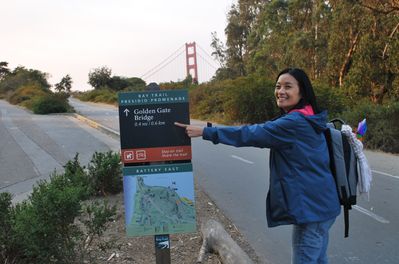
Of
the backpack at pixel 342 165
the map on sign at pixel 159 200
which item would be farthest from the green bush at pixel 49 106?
the backpack at pixel 342 165

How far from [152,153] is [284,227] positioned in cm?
379

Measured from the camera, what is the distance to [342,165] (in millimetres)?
3283

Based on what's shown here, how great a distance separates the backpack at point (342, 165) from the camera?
3277 mm

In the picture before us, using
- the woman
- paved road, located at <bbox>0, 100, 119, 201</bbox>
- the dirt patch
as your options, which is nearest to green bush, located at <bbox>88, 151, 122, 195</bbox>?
the dirt patch

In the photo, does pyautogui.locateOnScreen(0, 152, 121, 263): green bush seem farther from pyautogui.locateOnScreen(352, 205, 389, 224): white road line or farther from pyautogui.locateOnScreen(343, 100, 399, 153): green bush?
pyautogui.locateOnScreen(343, 100, 399, 153): green bush

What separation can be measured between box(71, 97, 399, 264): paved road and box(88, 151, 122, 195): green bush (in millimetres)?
1769

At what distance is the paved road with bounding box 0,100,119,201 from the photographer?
11245 millimetres

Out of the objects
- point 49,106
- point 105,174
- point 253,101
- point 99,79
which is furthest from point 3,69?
point 105,174

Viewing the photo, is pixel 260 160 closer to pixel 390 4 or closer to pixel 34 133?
pixel 390 4

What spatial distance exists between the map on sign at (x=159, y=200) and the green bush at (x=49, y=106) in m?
40.3

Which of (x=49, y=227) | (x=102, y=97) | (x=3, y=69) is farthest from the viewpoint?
(x=3, y=69)

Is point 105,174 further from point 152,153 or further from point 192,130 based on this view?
point 192,130

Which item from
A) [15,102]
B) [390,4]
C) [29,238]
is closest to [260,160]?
[29,238]

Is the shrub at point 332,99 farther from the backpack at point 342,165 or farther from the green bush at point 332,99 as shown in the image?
the backpack at point 342,165
